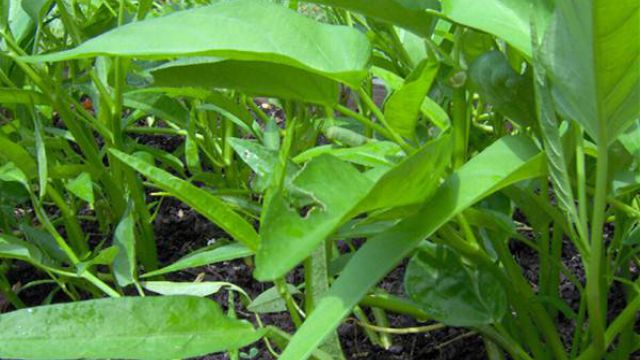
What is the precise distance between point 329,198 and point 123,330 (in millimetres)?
161

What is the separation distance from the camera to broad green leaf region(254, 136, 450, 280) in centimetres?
37

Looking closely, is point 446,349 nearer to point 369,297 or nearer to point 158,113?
point 369,297

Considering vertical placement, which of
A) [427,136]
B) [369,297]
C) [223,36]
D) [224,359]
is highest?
[223,36]

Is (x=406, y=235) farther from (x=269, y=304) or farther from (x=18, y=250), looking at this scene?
(x=18, y=250)

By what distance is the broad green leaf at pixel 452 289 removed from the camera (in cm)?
59

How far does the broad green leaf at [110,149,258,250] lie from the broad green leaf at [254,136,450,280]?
9 cm

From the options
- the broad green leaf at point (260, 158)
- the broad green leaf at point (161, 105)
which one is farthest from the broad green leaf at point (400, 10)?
the broad green leaf at point (161, 105)

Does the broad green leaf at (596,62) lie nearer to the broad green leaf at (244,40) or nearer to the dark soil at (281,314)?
the broad green leaf at (244,40)

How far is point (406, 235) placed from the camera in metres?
0.46

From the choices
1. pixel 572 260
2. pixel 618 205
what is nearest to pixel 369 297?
pixel 618 205

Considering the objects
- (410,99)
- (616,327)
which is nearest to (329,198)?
(410,99)

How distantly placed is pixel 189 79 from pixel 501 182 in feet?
0.65

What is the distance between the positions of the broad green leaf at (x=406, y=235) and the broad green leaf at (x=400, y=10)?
Result: 0.29 ft

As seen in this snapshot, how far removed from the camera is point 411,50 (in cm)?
70
